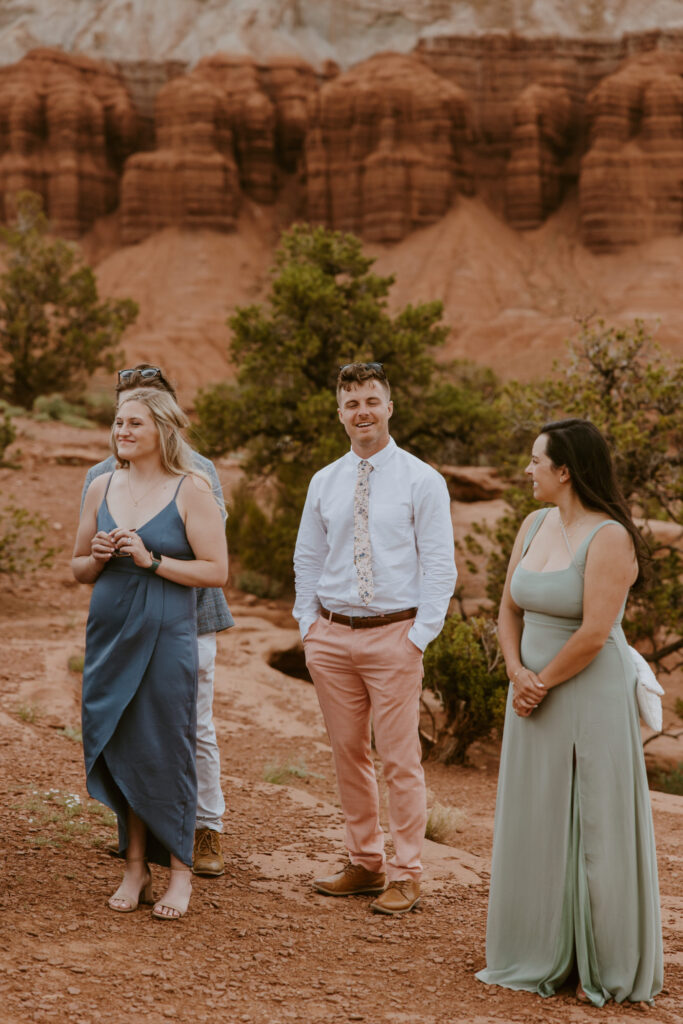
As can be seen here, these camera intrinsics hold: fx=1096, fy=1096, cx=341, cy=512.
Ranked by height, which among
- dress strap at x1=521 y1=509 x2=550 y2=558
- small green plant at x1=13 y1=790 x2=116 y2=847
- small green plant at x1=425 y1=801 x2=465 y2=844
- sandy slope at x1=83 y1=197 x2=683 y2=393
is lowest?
small green plant at x1=425 y1=801 x2=465 y2=844

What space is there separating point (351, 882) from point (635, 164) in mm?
43765

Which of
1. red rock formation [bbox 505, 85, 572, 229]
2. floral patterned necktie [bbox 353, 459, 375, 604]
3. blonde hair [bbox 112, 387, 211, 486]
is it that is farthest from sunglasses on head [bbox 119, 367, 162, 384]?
red rock formation [bbox 505, 85, 572, 229]

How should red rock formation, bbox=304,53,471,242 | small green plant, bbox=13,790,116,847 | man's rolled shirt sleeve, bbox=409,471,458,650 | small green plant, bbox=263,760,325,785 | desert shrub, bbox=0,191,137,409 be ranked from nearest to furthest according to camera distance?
man's rolled shirt sleeve, bbox=409,471,458,650 < small green plant, bbox=13,790,116,847 < small green plant, bbox=263,760,325,785 < desert shrub, bbox=0,191,137,409 < red rock formation, bbox=304,53,471,242

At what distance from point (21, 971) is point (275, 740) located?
4.70m

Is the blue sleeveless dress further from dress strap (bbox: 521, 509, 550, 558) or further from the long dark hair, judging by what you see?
the long dark hair

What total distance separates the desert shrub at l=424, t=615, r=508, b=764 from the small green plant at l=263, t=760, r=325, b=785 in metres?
1.44

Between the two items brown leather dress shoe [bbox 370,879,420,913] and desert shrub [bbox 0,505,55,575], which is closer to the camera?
brown leather dress shoe [bbox 370,879,420,913]

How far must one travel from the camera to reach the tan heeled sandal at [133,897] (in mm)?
4262

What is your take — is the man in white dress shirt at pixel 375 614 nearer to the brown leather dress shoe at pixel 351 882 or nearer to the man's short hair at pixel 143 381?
the brown leather dress shoe at pixel 351 882

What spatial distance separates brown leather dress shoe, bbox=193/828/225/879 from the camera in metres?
4.84

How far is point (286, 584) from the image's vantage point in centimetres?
1579

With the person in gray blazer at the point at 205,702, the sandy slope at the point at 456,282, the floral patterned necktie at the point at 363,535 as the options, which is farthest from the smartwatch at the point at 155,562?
the sandy slope at the point at 456,282

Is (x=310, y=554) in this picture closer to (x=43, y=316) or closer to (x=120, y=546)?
(x=120, y=546)

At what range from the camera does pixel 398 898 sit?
4.59 m
